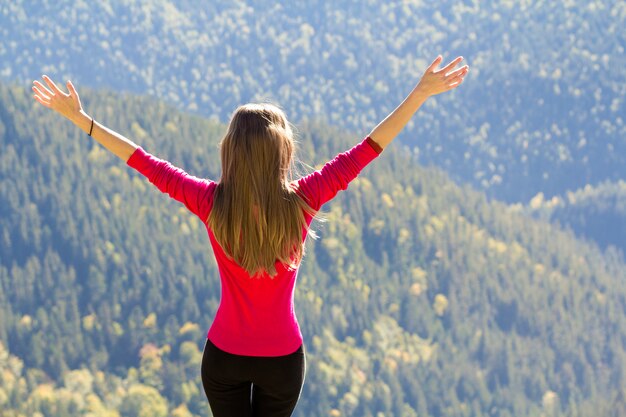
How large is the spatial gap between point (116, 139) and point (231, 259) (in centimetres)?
94

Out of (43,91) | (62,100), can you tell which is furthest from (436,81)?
(43,91)

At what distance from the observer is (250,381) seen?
521cm

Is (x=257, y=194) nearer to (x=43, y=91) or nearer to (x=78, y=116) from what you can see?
(x=78, y=116)

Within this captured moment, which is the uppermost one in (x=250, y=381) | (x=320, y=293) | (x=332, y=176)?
(x=320, y=293)

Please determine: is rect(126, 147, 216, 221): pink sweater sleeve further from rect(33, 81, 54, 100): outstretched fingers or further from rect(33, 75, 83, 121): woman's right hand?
rect(33, 81, 54, 100): outstretched fingers

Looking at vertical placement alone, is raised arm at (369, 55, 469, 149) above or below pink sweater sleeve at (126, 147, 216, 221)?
above

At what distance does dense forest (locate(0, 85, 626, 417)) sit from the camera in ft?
343

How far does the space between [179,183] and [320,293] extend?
121m

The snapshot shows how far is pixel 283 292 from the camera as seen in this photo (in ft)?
16.9

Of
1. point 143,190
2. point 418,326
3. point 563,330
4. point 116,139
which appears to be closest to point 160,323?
point 143,190

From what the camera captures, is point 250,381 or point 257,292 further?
point 250,381

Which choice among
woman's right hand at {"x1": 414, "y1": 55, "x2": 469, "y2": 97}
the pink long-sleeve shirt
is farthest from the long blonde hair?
woman's right hand at {"x1": 414, "y1": 55, "x2": 469, "y2": 97}

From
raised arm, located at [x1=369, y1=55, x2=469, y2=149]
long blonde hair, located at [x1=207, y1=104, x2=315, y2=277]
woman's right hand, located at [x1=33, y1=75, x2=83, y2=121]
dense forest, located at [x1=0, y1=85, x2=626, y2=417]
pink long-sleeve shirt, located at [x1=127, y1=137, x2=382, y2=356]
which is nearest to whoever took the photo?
long blonde hair, located at [x1=207, y1=104, x2=315, y2=277]

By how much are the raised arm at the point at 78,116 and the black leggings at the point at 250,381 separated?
113 cm
